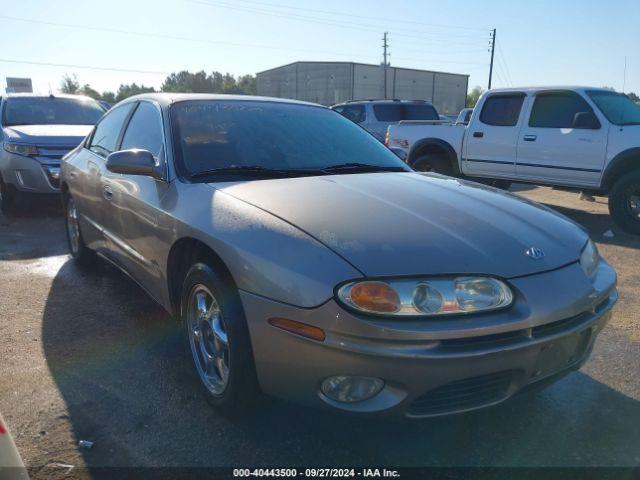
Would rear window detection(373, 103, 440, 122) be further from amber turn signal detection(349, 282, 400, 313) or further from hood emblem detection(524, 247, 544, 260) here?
amber turn signal detection(349, 282, 400, 313)

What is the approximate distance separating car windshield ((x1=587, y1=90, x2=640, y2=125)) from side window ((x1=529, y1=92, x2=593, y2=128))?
183mm

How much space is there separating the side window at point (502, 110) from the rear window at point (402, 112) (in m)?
5.69

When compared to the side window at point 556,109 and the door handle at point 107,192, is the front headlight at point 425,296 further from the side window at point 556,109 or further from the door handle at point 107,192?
the side window at point 556,109

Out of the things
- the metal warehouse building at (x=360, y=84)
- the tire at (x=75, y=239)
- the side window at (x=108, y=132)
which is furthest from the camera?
the metal warehouse building at (x=360, y=84)

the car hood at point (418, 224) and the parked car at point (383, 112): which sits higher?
the parked car at point (383, 112)

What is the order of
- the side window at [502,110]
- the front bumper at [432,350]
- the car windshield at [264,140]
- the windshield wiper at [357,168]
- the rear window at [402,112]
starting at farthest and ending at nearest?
the rear window at [402,112] < the side window at [502,110] < the windshield wiper at [357,168] < the car windshield at [264,140] < the front bumper at [432,350]

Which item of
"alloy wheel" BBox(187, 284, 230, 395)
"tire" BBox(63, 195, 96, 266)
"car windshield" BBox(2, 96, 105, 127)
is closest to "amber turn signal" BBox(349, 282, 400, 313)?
"alloy wheel" BBox(187, 284, 230, 395)

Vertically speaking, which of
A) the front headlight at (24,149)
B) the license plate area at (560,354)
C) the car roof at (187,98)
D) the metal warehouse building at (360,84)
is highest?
the metal warehouse building at (360,84)

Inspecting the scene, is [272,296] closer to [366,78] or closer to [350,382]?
[350,382]

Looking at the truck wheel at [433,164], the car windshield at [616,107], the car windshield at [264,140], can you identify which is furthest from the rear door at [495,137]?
the car windshield at [264,140]

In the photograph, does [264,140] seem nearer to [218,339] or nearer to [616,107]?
[218,339]

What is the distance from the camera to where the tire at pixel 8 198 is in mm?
7582

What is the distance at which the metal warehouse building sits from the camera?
49750mm

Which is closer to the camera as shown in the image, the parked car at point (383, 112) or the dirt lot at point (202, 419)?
the dirt lot at point (202, 419)
